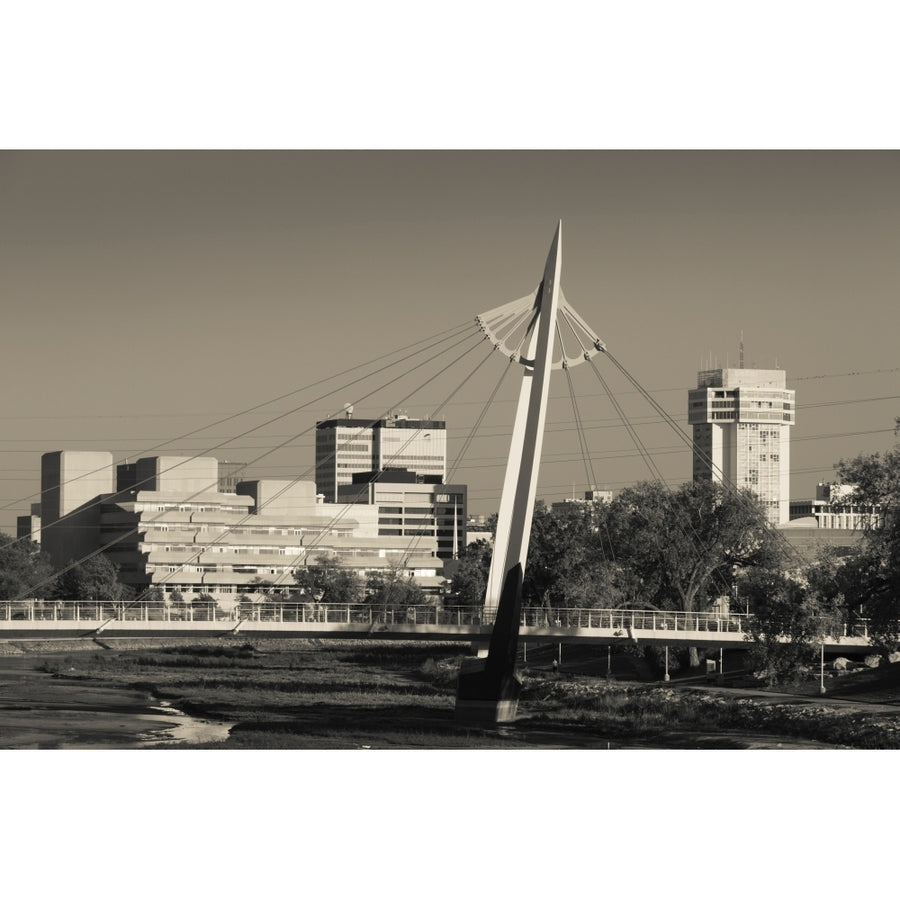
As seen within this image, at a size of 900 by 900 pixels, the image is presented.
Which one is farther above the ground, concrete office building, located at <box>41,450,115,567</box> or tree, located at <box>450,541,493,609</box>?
concrete office building, located at <box>41,450,115,567</box>

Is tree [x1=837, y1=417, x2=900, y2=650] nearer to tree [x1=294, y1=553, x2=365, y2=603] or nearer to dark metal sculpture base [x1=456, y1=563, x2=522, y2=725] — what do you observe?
dark metal sculpture base [x1=456, y1=563, x2=522, y2=725]

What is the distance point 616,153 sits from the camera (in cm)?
2786

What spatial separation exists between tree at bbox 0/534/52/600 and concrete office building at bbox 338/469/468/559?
5236cm

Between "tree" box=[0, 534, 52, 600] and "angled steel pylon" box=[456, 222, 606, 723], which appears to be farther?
"tree" box=[0, 534, 52, 600]

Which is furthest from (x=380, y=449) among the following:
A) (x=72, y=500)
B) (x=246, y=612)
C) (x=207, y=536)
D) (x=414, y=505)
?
(x=246, y=612)

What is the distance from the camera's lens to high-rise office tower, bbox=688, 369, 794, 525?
7175 inches

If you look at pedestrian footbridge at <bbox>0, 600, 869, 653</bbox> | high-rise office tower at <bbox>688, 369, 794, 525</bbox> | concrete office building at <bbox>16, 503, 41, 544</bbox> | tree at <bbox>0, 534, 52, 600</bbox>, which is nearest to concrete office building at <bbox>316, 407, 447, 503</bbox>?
high-rise office tower at <bbox>688, 369, 794, 525</bbox>

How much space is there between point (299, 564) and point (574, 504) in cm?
3428

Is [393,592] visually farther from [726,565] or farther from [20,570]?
[726,565]

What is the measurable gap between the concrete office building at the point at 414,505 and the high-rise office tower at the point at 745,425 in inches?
2294

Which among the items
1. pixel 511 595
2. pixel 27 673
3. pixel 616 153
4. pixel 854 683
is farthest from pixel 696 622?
pixel 27 673

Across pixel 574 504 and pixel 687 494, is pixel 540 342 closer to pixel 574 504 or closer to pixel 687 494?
pixel 687 494

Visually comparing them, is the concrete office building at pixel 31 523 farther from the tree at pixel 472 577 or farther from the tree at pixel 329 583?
the tree at pixel 472 577

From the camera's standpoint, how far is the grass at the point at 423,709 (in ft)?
94.8
